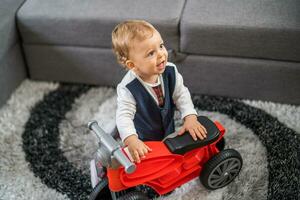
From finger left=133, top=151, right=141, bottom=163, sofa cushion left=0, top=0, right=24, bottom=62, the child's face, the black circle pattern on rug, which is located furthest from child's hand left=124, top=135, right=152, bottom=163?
sofa cushion left=0, top=0, right=24, bottom=62

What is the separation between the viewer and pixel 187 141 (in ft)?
4.64

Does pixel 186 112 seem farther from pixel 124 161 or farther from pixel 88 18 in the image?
pixel 88 18

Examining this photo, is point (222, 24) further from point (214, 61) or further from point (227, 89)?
point (227, 89)

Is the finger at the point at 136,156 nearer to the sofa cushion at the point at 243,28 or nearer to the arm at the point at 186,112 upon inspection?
the arm at the point at 186,112

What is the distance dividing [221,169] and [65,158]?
64cm

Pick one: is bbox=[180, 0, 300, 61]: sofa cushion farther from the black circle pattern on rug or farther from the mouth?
the mouth

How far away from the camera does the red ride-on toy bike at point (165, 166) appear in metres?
1.33

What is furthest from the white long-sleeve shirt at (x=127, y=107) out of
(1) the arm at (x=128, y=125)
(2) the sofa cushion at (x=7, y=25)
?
(2) the sofa cushion at (x=7, y=25)

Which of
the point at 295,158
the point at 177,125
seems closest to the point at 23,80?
the point at 177,125

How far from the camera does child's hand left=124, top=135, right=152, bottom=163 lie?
136cm

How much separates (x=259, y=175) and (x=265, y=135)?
0.68ft

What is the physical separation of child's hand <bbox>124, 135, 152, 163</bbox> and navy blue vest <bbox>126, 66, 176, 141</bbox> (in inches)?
4.6

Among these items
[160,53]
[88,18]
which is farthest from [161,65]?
[88,18]

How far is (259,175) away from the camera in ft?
5.35
